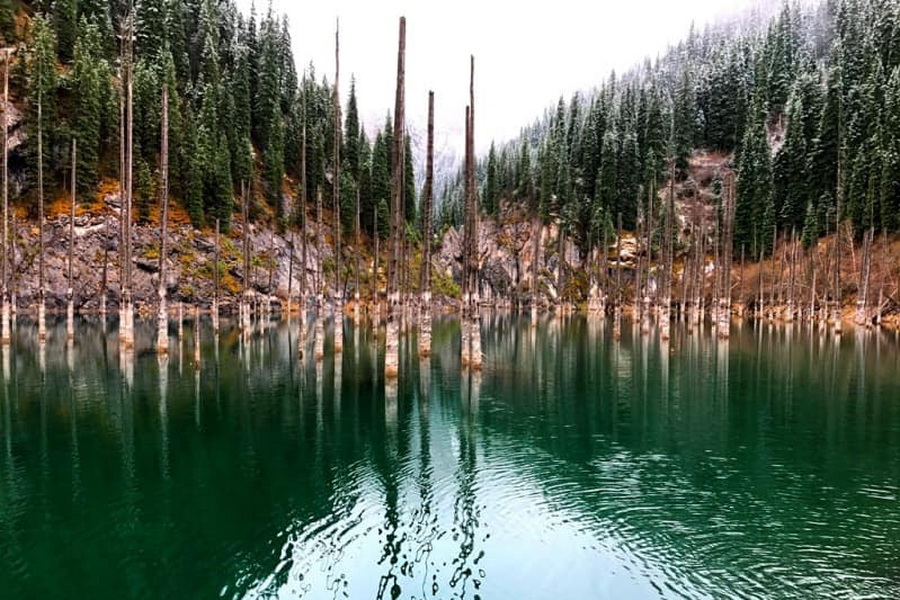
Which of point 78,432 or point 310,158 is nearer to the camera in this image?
point 78,432

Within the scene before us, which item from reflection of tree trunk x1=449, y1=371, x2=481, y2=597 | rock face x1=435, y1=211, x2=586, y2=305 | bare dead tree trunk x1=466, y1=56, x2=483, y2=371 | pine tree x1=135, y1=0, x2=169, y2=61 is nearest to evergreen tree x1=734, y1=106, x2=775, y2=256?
rock face x1=435, y1=211, x2=586, y2=305

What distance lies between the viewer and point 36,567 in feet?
31.3

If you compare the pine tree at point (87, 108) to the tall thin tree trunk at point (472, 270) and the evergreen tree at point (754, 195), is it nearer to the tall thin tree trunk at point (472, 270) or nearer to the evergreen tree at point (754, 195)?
the tall thin tree trunk at point (472, 270)

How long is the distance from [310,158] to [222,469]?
102m

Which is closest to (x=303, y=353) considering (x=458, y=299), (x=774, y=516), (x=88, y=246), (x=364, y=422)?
(x=364, y=422)

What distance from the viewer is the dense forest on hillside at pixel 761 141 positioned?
92.4 metres

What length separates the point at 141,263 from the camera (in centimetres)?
7338

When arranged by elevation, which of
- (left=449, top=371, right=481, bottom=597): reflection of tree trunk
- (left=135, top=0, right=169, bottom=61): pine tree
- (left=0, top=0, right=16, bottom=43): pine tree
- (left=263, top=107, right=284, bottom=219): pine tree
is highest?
(left=135, top=0, right=169, bottom=61): pine tree

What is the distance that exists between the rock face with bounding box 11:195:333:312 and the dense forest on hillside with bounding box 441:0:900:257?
59.5 metres

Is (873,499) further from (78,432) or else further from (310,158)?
(310,158)

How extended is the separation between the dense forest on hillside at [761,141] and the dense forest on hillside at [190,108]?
42375 millimetres

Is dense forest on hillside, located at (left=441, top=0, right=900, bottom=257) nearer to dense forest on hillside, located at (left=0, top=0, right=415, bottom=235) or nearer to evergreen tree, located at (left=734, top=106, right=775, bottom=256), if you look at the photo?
evergreen tree, located at (left=734, top=106, right=775, bottom=256)

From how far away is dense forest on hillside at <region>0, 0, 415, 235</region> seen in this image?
240ft

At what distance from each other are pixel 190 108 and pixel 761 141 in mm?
107233
